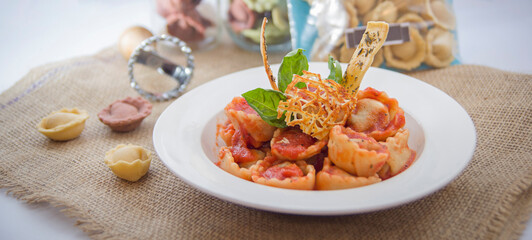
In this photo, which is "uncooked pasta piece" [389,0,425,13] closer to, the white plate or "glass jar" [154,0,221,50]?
the white plate

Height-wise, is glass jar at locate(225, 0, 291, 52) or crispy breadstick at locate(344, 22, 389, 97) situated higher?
crispy breadstick at locate(344, 22, 389, 97)

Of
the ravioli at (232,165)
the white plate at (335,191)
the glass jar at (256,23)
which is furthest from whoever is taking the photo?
the glass jar at (256,23)

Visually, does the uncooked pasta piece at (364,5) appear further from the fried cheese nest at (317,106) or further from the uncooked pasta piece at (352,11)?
the fried cheese nest at (317,106)

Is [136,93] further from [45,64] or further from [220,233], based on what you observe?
[220,233]

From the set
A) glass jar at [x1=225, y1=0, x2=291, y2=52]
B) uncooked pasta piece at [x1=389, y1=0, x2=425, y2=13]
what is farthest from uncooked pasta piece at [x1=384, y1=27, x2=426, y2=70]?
glass jar at [x1=225, y1=0, x2=291, y2=52]

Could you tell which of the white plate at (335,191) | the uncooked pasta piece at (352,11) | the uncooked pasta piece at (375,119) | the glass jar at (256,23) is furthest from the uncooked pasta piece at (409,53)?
the uncooked pasta piece at (375,119)

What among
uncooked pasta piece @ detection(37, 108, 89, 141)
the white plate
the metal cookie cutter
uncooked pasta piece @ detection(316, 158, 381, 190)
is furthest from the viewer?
the metal cookie cutter

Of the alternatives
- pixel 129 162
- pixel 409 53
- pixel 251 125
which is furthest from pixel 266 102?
pixel 409 53
